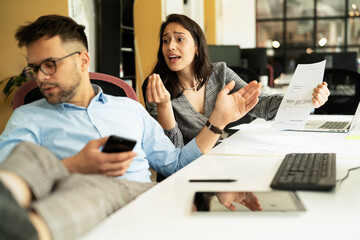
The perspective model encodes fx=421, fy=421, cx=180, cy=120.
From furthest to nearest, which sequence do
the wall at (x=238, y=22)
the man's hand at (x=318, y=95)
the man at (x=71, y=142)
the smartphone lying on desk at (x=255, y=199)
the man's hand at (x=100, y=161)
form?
the wall at (x=238, y=22), the man's hand at (x=318, y=95), the man's hand at (x=100, y=161), the smartphone lying on desk at (x=255, y=199), the man at (x=71, y=142)

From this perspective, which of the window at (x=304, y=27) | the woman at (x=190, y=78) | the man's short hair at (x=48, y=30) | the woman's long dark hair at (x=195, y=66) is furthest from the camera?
the window at (x=304, y=27)

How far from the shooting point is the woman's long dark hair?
2295 mm

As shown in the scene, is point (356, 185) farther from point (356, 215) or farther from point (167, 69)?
point (167, 69)

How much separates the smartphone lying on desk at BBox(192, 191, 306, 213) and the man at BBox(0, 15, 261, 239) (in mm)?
183

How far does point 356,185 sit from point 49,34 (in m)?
0.99

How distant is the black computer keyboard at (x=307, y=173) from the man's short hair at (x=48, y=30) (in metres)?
0.79

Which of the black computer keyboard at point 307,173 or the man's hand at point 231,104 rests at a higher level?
the man's hand at point 231,104

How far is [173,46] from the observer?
2.26m

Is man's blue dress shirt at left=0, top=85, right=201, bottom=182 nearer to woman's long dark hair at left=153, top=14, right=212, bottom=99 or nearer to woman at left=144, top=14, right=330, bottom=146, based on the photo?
woman at left=144, top=14, right=330, bottom=146

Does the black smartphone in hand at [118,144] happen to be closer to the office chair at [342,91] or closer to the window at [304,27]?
the office chair at [342,91]

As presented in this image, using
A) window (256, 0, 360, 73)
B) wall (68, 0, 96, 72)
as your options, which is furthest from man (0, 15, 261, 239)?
window (256, 0, 360, 73)

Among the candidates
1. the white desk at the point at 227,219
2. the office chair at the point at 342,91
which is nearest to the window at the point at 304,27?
the office chair at the point at 342,91

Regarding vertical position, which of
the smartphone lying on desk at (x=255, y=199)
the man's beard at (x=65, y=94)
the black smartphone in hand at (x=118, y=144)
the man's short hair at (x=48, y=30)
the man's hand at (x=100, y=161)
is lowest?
the smartphone lying on desk at (x=255, y=199)

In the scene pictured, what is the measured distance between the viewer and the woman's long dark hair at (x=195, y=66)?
229 centimetres
